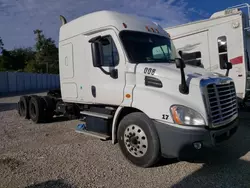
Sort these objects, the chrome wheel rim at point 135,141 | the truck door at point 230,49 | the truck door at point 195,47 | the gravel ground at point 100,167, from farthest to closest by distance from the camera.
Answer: the truck door at point 195,47 < the truck door at point 230,49 < the chrome wheel rim at point 135,141 < the gravel ground at point 100,167

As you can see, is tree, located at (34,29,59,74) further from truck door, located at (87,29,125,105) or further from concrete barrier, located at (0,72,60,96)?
truck door, located at (87,29,125,105)

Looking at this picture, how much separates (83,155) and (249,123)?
5.44m

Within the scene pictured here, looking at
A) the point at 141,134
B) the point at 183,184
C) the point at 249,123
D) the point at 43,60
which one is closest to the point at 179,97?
the point at 141,134

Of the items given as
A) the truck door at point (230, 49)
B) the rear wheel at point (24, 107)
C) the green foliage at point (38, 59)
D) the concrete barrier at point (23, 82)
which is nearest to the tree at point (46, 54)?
the green foliage at point (38, 59)

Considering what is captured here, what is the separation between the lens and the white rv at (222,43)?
24.2ft

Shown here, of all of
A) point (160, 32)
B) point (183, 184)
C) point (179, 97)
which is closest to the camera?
point (183, 184)

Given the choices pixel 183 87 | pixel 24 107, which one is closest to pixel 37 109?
pixel 24 107

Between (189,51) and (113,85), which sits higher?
(189,51)

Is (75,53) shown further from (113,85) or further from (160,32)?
(160,32)

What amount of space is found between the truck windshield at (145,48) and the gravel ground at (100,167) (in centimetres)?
207

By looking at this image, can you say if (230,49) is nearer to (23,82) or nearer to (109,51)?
(109,51)

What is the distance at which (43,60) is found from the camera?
50.2 meters

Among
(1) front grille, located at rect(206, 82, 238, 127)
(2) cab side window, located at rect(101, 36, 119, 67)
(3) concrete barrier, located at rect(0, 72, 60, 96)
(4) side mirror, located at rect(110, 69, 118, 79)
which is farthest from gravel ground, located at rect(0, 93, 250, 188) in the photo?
(3) concrete barrier, located at rect(0, 72, 60, 96)

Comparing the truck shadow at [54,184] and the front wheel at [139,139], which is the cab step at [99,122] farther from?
the truck shadow at [54,184]
